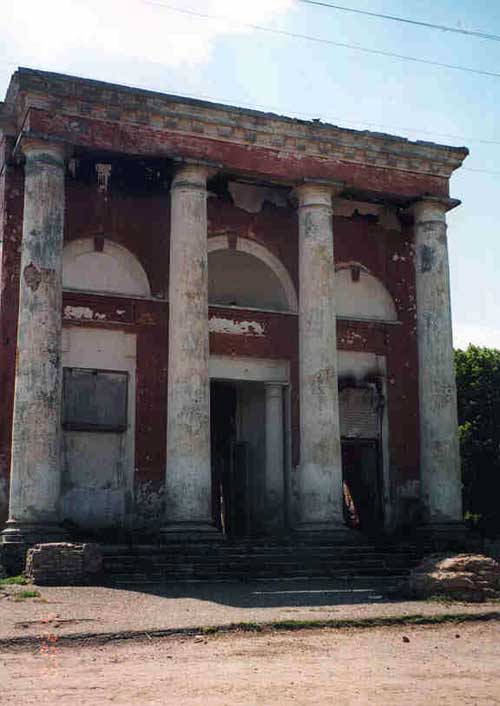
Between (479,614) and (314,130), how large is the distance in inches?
453

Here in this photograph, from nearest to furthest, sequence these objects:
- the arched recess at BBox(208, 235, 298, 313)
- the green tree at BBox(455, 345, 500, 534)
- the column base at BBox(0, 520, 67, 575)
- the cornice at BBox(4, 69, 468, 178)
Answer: the column base at BBox(0, 520, 67, 575), the cornice at BBox(4, 69, 468, 178), the arched recess at BBox(208, 235, 298, 313), the green tree at BBox(455, 345, 500, 534)

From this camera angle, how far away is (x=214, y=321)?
20859 millimetres

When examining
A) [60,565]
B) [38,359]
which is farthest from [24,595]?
[38,359]

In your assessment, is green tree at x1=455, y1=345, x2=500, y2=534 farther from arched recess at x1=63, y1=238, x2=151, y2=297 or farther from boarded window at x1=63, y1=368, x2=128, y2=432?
arched recess at x1=63, y1=238, x2=151, y2=297

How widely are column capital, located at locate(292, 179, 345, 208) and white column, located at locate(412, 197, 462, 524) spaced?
245 centimetres

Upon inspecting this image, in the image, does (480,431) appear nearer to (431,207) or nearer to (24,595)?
(431,207)

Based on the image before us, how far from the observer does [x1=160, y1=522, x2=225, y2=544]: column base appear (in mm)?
16719

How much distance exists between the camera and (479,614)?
12.2m

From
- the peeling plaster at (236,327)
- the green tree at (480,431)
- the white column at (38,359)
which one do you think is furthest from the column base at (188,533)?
the green tree at (480,431)

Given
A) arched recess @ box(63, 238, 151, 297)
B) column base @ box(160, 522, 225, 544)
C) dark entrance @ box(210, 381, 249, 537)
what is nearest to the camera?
column base @ box(160, 522, 225, 544)

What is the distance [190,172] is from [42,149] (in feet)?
9.86

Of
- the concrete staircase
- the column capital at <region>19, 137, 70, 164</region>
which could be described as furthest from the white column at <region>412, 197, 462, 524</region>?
the column capital at <region>19, 137, 70, 164</region>

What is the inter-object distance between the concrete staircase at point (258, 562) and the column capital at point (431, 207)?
775 centimetres

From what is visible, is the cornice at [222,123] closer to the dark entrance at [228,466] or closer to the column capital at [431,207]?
the column capital at [431,207]
